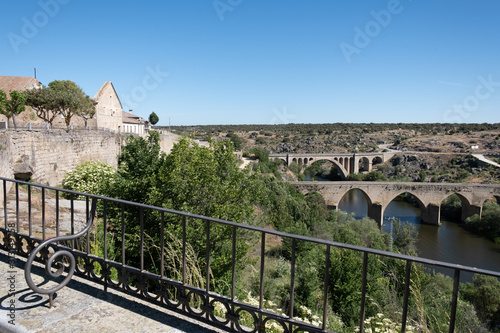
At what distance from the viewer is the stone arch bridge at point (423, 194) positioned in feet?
132

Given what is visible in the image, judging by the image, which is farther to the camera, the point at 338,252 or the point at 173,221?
the point at 338,252

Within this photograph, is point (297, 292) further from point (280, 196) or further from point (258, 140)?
point (258, 140)

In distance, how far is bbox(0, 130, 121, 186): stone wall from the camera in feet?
35.3

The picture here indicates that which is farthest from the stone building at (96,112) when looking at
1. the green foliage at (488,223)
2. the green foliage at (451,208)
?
the green foliage at (451,208)

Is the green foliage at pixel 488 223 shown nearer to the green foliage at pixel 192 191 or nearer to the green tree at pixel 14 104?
the green foliage at pixel 192 191

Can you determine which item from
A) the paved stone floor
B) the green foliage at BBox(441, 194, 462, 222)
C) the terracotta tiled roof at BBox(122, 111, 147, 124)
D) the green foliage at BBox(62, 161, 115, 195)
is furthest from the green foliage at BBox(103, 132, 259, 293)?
the green foliage at BBox(441, 194, 462, 222)

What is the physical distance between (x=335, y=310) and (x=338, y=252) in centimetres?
349

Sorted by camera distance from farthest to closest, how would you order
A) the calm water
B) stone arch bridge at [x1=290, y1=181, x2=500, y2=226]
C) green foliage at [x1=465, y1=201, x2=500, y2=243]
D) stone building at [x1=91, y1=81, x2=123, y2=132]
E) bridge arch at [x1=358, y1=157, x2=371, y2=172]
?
1. bridge arch at [x1=358, y1=157, x2=371, y2=172]
2. stone arch bridge at [x1=290, y1=181, x2=500, y2=226]
3. green foliage at [x1=465, y1=201, x2=500, y2=243]
4. the calm water
5. stone building at [x1=91, y1=81, x2=123, y2=132]

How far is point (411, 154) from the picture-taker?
65000mm

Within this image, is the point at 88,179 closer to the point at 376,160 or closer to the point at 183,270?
the point at 183,270

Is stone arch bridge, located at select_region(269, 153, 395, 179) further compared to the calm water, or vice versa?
stone arch bridge, located at select_region(269, 153, 395, 179)

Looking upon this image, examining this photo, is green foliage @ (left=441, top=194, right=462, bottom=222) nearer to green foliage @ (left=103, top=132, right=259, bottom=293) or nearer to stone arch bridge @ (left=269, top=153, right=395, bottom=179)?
stone arch bridge @ (left=269, top=153, right=395, bottom=179)

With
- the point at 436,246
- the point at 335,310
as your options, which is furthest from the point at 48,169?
the point at 436,246

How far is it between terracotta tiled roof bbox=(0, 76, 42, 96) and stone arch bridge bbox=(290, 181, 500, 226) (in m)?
28.2
